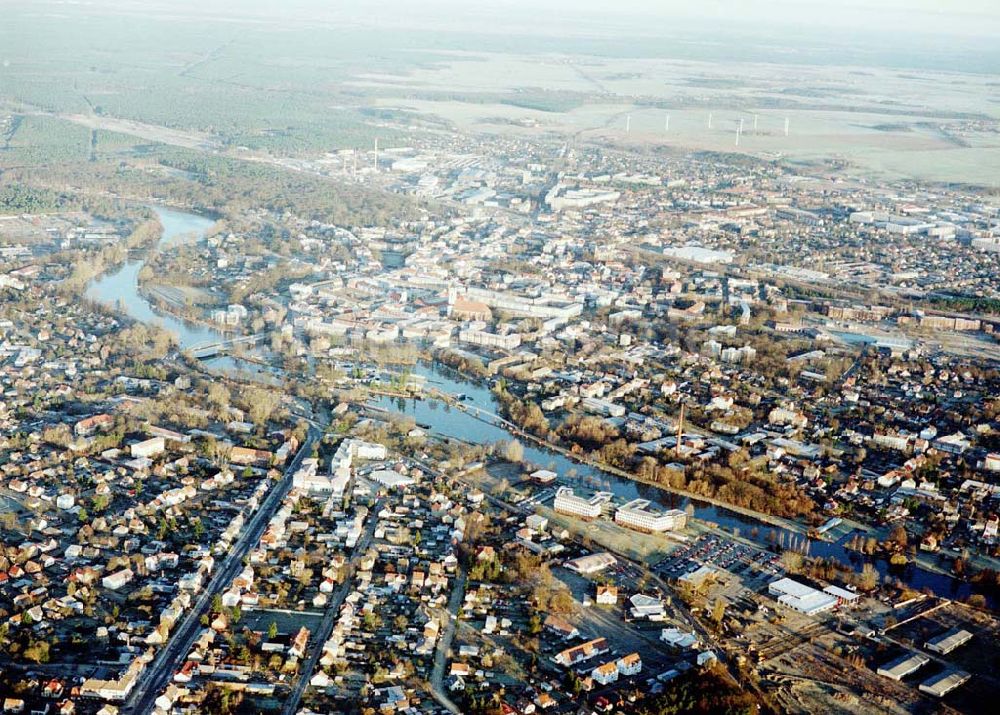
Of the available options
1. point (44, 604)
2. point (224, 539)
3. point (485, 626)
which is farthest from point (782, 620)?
point (44, 604)

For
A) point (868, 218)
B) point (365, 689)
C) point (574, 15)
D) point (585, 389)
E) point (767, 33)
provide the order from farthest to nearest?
point (574, 15) < point (767, 33) < point (868, 218) < point (585, 389) < point (365, 689)

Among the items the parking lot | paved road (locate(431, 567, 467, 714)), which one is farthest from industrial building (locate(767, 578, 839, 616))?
paved road (locate(431, 567, 467, 714))

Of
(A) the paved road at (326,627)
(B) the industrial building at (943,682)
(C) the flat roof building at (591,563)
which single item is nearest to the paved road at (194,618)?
(A) the paved road at (326,627)

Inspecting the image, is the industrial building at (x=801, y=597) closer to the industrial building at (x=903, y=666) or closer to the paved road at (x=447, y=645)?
the industrial building at (x=903, y=666)

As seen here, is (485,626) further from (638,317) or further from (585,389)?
(638,317)

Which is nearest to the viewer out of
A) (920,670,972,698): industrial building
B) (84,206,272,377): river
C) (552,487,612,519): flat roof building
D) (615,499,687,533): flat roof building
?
(920,670,972,698): industrial building

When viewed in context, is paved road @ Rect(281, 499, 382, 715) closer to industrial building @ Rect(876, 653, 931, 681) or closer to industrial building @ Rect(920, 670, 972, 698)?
industrial building @ Rect(876, 653, 931, 681)
